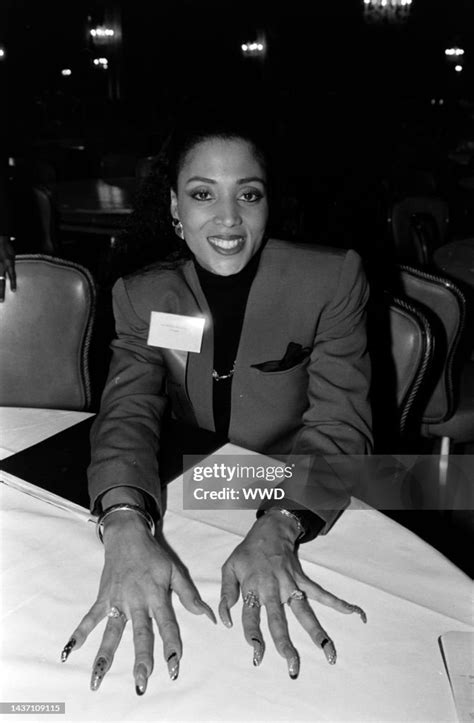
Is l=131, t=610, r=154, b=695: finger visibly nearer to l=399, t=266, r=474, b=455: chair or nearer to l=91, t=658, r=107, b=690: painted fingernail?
l=91, t=658, r=107, b=690: painted fingernail

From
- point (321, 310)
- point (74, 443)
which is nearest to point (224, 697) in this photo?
point (74, 443)

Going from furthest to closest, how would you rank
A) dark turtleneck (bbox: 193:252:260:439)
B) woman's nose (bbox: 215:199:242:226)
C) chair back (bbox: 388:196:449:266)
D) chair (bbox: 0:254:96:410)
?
chair back (bbox: 388:196:449:266) < chair (bbox: 0:254:96:410) < dark turtleneck (bbox: 193:252:260:439) < woman's nose (bbox: 215:199:242:226)

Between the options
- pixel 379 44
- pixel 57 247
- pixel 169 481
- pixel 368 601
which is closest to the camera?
pixel 368 601

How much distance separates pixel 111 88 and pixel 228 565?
10338 millimetres

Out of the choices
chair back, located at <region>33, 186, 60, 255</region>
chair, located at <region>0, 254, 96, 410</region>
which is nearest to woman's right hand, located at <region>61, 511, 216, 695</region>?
chair, located at <region>0, 254, 96, 410</region>

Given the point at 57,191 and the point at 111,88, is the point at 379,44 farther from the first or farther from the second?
the point at 57,191

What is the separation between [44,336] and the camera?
1821 millimetres

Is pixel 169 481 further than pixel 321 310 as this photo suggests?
No

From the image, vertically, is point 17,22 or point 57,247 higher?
point 17,22

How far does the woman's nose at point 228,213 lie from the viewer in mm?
1341

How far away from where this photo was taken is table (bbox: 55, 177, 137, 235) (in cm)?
429

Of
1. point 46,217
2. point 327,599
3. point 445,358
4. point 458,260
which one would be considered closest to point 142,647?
point 327,599

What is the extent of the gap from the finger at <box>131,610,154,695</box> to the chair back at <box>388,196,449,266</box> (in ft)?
7.88

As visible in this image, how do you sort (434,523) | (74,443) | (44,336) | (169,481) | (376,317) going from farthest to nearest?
1. (434,523)
2. (44,336)
3. (376,317)
4. (74,443)
5. (169,481)
